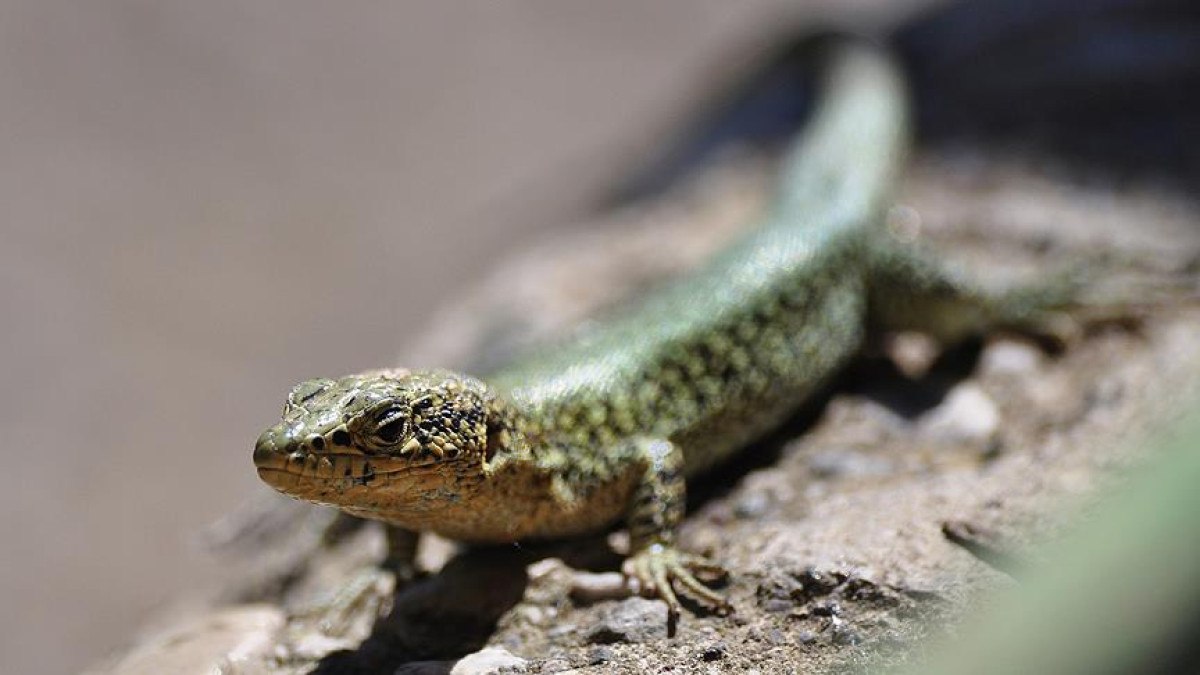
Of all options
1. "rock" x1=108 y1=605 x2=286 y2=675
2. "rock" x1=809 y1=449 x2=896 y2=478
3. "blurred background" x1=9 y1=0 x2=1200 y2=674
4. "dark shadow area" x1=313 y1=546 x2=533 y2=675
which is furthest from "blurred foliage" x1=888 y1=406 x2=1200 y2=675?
"blurred background" x1=9 y1=0 x2=1200 y2=674

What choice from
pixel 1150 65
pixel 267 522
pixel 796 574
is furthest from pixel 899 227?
pixel 267 522

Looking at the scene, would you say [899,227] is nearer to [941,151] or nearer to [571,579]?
[941,151]

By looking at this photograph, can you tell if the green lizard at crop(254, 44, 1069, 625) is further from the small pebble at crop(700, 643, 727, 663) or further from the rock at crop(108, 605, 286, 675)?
the rock at crop(108, 605, 286, 675)

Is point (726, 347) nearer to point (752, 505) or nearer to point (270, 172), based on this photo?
point (752, 505)

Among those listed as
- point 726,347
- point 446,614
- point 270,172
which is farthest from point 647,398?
point 270,172

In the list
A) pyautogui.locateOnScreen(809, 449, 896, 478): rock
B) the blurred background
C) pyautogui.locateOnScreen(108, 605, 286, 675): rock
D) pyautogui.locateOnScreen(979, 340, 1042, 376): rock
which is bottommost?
pyautogui.locateOnScreen(809, 449, 896, 478): rock

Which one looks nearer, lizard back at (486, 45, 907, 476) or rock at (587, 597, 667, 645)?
rock at (587, 597, 667, 645)

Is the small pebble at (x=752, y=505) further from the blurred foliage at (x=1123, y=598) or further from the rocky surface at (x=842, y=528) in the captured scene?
the blurred foliage at (x=1123, y=598)

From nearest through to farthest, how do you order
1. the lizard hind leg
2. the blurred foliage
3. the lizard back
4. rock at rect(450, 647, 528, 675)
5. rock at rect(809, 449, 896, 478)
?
1. the blurred foliage
2. rock at rect(450, 647, 528, 675)
3. the lizard hind leg
4. the lizard back
5. rock at rect(809, 449, 896, 478)
